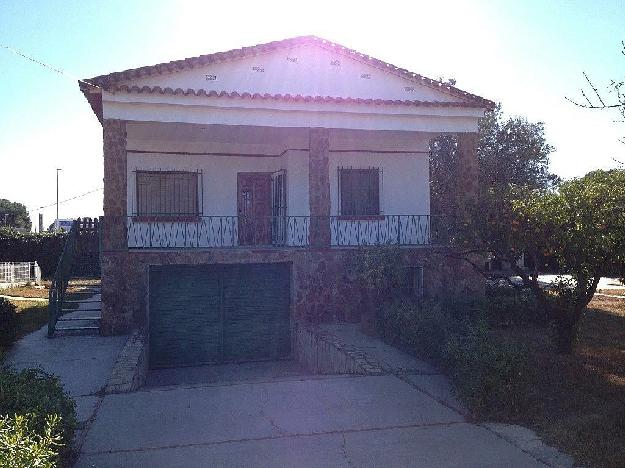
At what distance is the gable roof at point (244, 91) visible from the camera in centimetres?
1212

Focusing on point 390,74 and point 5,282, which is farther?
point 5,282

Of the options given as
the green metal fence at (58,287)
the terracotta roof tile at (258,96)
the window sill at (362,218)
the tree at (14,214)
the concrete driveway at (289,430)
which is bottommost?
the concrete driveway at (289,430)

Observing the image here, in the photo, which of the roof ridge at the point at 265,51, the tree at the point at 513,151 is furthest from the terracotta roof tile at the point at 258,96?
the tree at the point at 513,151

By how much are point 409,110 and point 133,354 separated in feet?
28.7

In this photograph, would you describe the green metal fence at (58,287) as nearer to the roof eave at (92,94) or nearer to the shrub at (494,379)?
the roof eave at (92,94)

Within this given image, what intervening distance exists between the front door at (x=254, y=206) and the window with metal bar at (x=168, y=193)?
53.5 inches

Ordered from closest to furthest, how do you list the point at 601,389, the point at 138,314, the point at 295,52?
the point at 601,389
the point at 138,314
the point at 295,52

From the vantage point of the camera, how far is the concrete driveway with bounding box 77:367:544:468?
5.25m

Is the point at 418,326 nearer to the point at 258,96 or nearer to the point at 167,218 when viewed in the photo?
the point at 258,96

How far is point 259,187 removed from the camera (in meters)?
15.8

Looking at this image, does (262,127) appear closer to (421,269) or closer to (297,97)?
(297,97)

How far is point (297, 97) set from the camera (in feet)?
42.3

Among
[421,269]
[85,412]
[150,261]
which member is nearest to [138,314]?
[150,261]

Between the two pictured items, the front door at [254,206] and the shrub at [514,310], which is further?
the front door at [254,206]
